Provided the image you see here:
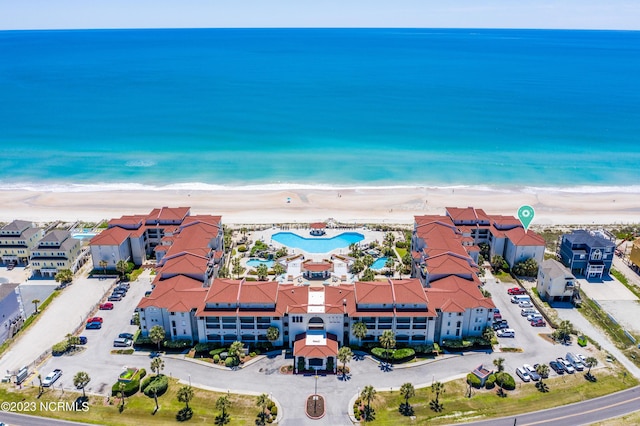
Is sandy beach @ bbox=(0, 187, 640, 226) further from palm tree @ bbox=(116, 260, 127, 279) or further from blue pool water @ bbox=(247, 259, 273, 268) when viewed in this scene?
palm tree @ bbox=(116, 260, 127, 279)

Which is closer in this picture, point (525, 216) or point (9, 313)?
point (9, 313)

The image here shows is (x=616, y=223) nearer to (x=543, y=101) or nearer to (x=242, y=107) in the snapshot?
(x=543, y=101)

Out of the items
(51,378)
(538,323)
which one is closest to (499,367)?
(538,323)

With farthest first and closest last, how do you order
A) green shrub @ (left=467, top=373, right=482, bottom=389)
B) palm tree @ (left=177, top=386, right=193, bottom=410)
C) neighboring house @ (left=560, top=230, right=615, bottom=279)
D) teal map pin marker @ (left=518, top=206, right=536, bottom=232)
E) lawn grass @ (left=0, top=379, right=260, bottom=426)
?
teal map pin marker @ (left=518, top=206, right=536, bottom=232) → neighboring house @ (left=560, top=230, right=615, bottom=279) → green shrub @ (left=467, top=373, right=482, bottom=389) → palm tree @ (left=177, top=386, right=193, bottom=410) → lawn grass @ (left=0, top=379, right=260, bottom=426)

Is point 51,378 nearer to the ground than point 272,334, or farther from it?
nearer to the ground

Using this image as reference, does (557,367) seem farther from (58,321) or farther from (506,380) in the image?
(58,321)

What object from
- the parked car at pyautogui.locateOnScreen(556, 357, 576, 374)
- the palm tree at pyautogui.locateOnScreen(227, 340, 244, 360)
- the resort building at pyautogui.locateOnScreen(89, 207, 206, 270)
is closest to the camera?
the parked car at pyautogui.locateOnScreen(556, 357, 576, 374)

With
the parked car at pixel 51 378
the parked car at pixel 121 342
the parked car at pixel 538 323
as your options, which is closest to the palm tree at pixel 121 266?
the parked car at pixel 121 342

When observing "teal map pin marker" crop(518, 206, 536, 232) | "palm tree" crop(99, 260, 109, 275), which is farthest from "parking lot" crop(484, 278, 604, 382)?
"palm tree" crop(99, 260, 109, 275)
